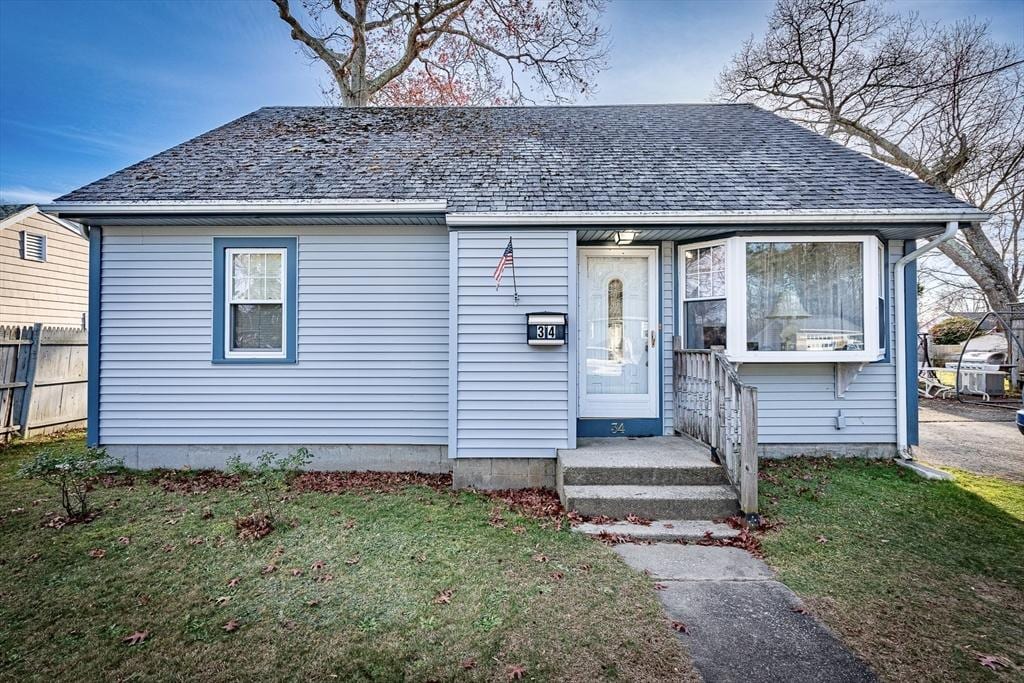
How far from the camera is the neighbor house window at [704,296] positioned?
18.6 feet

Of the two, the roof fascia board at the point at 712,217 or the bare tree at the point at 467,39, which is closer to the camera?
the roof fascia board at the point at 712,217

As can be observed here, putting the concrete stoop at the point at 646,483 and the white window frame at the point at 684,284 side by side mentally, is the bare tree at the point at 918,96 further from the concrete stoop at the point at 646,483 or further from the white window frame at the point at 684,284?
the concrete stoop at the point at 646,483

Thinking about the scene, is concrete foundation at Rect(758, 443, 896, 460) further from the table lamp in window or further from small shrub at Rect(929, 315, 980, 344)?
small shrub at Rect(929, 315, 980, 344)

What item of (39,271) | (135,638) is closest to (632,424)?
(135,638)

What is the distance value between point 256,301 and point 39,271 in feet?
32.7

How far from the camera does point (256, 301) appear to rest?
6.03m

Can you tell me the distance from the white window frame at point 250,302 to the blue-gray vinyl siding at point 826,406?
236 inches

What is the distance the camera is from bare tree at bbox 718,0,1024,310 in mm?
13906

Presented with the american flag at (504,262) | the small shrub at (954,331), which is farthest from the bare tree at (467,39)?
the small shrub at (954,331)

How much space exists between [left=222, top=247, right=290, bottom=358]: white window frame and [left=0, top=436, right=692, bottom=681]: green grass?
201 centimetres

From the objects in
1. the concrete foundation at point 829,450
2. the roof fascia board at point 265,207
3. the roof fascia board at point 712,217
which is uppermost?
the roof fascia board at point 265,207

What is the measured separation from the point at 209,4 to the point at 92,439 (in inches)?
419

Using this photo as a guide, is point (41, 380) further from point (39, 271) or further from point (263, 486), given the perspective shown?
point (263, 486)

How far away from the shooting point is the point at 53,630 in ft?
9.27
